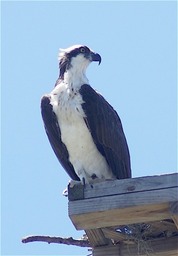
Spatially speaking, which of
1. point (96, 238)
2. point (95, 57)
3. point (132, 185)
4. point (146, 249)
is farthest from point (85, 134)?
point (132, 185)

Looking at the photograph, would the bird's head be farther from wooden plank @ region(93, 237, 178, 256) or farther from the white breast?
wooden plank @ region(93, 237, 178, 256)

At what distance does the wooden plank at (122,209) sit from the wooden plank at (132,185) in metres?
0.02

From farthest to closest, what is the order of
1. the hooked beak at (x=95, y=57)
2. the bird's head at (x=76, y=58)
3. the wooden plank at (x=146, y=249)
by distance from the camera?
the hooked beak at (x=95, y=57) → the bird's head at (x=76, y=58) → the wooden plank at (x=146, y=249)

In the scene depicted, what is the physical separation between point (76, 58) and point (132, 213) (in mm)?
2864

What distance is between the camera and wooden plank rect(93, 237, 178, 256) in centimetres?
360

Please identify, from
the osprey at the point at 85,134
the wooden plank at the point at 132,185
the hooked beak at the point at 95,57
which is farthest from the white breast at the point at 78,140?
the wooden plank at the point at 132,185

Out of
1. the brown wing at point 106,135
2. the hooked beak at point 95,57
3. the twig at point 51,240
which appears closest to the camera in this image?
the twig at point 51,240

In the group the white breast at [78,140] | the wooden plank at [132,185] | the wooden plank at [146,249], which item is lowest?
the wooden plank at [146,249]

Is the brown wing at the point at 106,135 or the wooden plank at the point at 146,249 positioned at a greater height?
the brown wing at the point at 106,135

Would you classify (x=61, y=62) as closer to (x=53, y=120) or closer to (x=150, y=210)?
(x=53, y=120)

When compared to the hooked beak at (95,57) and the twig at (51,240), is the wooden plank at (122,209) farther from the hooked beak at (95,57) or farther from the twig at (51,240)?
the hooked beak at (95,57)

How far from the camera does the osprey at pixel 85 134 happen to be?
523cm

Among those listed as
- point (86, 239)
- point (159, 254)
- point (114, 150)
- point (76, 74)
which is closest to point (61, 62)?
point (76, 74)

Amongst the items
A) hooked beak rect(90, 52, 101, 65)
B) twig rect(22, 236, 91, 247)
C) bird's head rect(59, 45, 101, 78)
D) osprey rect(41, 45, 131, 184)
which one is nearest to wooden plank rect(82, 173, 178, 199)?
twig rect(22, 236, 91, 247)
